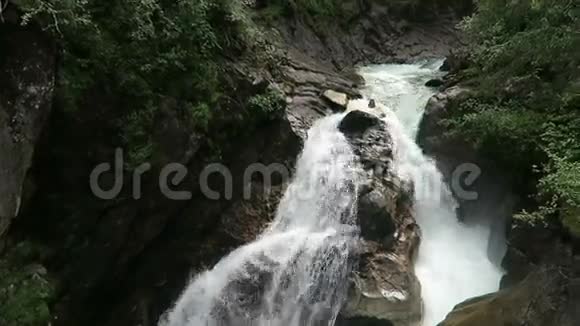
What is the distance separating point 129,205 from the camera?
23.9 ft

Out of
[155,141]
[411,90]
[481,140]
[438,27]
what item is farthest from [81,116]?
[438,27]

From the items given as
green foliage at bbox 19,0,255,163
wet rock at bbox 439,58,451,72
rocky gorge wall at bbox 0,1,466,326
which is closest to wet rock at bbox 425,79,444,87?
wet rock at bbox 439,58,451,72

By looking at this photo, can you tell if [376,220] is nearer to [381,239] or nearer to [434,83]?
[381,239]

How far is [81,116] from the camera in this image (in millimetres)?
6523

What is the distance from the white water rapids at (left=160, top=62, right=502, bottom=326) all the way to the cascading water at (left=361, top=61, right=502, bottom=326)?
16 mm

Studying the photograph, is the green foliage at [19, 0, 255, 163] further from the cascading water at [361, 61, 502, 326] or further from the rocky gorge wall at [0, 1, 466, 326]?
the cascading water at [361, 61, 502, 326]

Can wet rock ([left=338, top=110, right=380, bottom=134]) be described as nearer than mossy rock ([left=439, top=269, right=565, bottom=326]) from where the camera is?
No

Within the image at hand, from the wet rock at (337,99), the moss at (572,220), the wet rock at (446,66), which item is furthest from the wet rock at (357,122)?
the wet rock at (446,66)

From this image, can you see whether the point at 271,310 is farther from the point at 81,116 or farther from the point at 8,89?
the point at 8,89

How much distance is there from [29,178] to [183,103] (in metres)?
2.24

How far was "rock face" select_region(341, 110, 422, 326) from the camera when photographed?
23.0ft

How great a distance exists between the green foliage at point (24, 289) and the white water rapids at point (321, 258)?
6.47 feet

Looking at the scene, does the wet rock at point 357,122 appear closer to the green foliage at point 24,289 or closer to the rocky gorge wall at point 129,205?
the rocky gorge wall at point 129,205

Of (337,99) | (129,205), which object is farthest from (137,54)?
(337,99)
